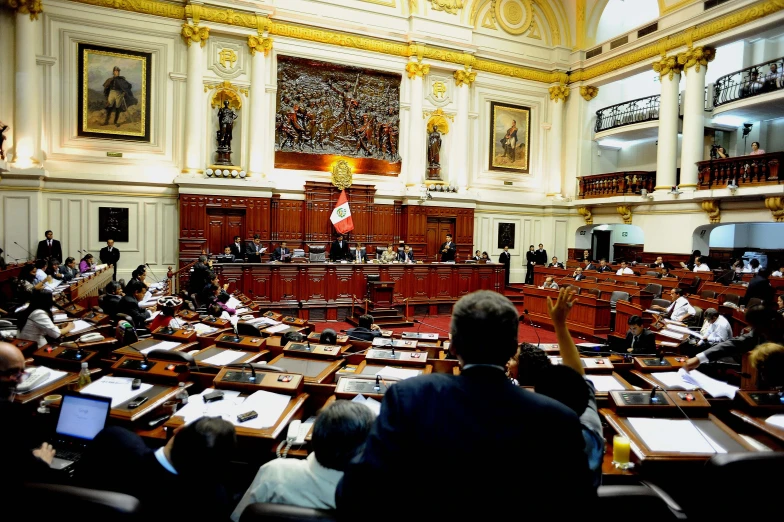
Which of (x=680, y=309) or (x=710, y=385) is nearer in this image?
(x=710, y=385)

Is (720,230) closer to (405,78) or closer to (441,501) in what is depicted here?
(405,78)

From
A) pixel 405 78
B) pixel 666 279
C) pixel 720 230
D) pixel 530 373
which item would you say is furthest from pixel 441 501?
pixel 720 230

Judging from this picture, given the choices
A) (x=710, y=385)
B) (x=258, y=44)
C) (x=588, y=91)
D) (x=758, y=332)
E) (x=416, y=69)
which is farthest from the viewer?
(x=588, y=91)

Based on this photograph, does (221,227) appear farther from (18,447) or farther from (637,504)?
(637,504)

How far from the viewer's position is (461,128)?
14.6 metres

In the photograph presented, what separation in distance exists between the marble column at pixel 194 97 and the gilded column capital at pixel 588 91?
1194 cm

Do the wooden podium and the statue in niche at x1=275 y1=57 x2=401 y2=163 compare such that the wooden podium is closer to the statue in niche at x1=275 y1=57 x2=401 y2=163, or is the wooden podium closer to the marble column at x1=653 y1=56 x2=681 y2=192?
the statue in niche at x1=275 y1=57 x2=401 y2=163

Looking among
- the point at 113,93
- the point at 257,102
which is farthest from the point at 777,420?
the point at 113,93

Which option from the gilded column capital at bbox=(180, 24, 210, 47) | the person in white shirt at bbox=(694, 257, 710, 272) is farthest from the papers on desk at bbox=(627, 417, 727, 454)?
the gilded column capital at bbox=(180, 24, 210, 47)

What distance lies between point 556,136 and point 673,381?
1445 centimetres

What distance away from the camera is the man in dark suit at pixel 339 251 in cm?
1234

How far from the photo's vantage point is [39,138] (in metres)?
10.9

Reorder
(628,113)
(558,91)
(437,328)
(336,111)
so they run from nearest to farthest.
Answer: (437,328) → (336,111) → (628,113) → (558,91)

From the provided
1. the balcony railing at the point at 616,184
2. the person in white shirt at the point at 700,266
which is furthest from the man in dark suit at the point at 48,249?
the balcony railing at the point at 616,184
